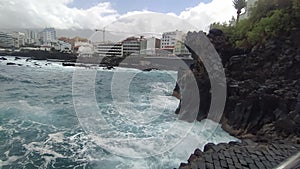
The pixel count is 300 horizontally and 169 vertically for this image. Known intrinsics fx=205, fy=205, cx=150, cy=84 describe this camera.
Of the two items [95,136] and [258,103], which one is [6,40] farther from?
[258,103]

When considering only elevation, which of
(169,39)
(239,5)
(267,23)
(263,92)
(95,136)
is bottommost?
(95,136)

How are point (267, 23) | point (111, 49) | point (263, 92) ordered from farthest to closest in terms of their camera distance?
1. point (111, 49)
2. point (267, 23)
3. point (263, 92)

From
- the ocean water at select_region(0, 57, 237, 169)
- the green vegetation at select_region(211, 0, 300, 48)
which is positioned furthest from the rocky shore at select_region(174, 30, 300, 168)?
the ocean water at select_region(0, 57, 237, 169)

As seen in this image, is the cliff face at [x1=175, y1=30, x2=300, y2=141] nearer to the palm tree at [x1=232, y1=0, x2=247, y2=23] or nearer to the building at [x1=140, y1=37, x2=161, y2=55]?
the palm tree at [x1=232, y1=0, x2=247, y2=23]

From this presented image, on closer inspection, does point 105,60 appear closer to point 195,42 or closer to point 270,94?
point 195,42

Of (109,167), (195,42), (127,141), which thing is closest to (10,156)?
(109,167)

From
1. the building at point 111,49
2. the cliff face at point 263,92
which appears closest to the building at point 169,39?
the building at point 111,49

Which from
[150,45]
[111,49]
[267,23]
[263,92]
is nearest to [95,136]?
[263,92]

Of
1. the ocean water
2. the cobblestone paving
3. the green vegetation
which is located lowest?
the ocean water
